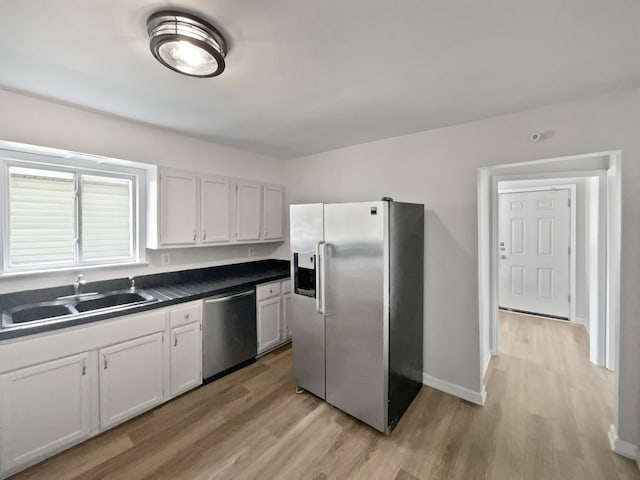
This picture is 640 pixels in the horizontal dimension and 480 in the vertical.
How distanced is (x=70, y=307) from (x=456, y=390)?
330 cm

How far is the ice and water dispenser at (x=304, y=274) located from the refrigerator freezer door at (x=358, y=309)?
191mm

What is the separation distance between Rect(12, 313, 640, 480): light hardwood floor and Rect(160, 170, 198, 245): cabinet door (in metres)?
1.47

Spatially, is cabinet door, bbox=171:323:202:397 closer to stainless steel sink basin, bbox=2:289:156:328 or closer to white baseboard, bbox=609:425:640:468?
stainless steel sink basin, bbox=2:289:156:328

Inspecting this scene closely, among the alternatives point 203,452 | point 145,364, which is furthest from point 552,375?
point 145,364

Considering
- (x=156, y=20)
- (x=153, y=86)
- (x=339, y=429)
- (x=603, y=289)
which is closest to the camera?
(x=156, y=20)

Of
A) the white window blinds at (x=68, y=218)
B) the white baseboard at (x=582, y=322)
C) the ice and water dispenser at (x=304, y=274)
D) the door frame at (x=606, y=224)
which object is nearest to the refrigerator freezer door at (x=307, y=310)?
the ice and water dispenser at (x=304, y=274)

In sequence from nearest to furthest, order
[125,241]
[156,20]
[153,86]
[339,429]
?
A: 1. [156,20]
2. [153,86]
3. [339,429]
4. [125,241]

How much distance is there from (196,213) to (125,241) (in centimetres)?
71

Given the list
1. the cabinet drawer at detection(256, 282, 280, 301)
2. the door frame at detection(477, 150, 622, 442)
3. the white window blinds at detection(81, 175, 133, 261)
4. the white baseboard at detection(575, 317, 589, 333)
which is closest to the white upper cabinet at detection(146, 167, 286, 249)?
the white window blinds at detection(81, 175, 133, 261)

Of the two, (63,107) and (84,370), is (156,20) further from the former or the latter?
(84,370)

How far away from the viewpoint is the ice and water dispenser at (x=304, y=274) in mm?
2479

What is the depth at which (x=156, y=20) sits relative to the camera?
3.86 ft

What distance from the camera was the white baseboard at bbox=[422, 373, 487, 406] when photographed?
2420 millimetres

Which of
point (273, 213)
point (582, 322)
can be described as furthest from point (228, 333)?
point (582, 322)
